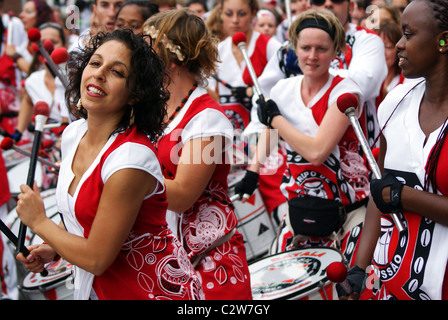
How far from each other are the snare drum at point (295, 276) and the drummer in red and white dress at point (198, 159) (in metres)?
0.29

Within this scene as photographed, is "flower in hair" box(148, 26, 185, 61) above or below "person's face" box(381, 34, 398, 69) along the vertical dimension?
above

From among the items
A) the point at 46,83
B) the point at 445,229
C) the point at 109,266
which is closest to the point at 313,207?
the point at 445,229

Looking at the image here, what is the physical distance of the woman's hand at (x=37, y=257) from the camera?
2.52 metres

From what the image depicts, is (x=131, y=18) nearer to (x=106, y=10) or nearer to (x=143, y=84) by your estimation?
(x=106, y=10)

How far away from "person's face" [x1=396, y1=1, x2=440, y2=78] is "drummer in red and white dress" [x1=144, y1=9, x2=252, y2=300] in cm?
94

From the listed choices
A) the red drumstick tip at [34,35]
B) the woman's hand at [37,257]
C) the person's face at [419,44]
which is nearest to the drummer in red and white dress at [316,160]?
the person's face at [419,44]

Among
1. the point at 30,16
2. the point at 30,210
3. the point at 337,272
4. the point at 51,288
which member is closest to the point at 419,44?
the point at 337,272

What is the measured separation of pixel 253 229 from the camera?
5270 millimetres

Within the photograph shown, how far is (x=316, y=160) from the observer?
3680 mm

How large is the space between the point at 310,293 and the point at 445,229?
112 centimetres

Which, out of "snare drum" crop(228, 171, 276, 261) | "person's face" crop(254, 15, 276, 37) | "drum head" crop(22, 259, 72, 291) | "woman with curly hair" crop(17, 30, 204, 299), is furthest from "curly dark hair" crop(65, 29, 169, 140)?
"person's face" crop(254, 15, 276, 37)

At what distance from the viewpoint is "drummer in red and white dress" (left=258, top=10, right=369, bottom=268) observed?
12.3 ft

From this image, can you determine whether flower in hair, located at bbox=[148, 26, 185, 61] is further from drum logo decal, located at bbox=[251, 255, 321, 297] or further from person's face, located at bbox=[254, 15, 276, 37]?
person's face, located at bbox=[254, 15, 276, 37]
